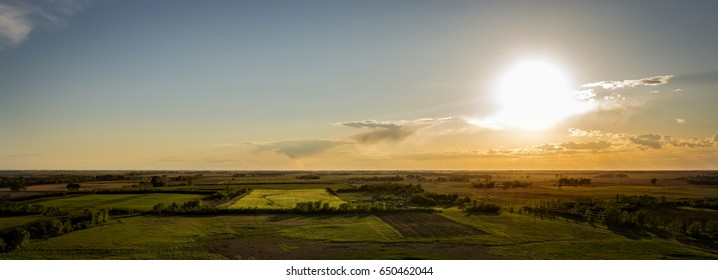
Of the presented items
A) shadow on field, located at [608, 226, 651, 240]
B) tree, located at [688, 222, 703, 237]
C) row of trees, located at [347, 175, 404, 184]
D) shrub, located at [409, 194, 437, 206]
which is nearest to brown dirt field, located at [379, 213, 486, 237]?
shrub, located at [409, 194, 437, 206]

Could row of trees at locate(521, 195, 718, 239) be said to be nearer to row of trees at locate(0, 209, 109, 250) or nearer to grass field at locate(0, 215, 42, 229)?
row of trees at locate(0, 209, 109, 250)

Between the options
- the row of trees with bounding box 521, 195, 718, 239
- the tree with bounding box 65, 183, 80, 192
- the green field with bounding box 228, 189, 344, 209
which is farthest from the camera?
the tree with bounding box 65, 183, 80, 192

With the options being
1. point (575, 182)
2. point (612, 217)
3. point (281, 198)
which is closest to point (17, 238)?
point (281, 198)

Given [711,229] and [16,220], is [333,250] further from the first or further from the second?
[16,220]

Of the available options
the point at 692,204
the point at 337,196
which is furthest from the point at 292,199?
the point at 692,204

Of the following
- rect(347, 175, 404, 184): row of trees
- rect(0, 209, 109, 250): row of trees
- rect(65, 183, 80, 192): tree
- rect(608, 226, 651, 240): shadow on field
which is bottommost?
rect(0, 209, 109, 250): row of trees
